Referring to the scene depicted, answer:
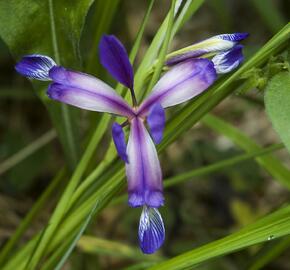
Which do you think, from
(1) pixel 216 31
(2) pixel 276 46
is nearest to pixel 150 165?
(2) pixel 276 46

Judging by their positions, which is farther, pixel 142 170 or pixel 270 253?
pixel 270 253

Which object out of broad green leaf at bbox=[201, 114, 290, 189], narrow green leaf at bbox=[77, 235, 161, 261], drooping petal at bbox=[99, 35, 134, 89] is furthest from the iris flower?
narrow green leaf at bbox=[77, 235, 161, 261]

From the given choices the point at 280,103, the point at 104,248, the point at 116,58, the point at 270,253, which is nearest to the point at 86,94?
the point at 116,58

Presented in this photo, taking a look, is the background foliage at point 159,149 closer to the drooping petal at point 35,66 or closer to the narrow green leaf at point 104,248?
the narrow green leaf at point 104,248

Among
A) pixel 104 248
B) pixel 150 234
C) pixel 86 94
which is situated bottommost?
pixel 150 234

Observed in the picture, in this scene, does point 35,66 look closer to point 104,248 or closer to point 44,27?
point 44,27

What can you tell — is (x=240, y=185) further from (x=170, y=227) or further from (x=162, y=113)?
(x=162, y=113)

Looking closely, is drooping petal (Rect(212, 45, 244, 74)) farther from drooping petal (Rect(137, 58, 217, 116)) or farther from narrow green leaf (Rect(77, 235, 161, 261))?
narrow green leaf (Rect(77, 235, 161, 261))
